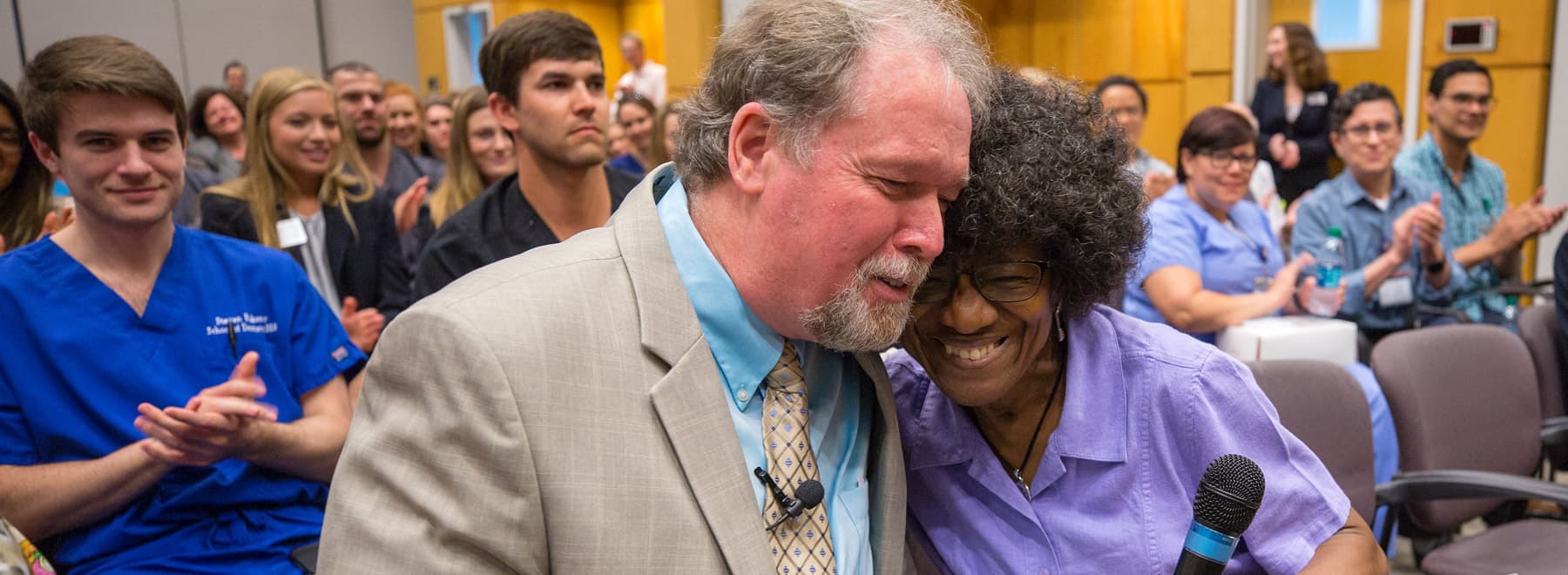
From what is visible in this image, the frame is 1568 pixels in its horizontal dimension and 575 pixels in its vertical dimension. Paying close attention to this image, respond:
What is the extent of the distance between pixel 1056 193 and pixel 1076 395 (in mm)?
288

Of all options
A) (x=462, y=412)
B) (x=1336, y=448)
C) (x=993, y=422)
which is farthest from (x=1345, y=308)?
(x=462, y=412)

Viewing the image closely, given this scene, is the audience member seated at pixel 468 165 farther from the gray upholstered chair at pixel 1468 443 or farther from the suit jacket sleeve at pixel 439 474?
the gray upholstered chair at pixel 1468 443

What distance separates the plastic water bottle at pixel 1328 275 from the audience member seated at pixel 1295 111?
8.58 ft

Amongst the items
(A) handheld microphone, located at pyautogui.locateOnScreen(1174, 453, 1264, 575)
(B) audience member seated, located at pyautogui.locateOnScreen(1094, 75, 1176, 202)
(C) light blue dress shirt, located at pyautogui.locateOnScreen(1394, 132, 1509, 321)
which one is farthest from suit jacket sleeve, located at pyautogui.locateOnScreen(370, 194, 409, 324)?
(C) light blue dress shirt, located at pyautogui.locateOnScreen(1394, 132, 1509, 321)

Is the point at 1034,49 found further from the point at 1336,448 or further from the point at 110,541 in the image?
the point at 110,541

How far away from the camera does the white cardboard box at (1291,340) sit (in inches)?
136

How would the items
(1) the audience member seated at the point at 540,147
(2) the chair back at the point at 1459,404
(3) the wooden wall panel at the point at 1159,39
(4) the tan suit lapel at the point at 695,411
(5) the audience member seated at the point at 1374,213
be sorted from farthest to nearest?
(3) the wooden wall panel at the point at 1159,39
(5) the audience member seated at the point at 1374,213
(2) the chair back at the point at 1459,404
(1) the audience member seated at the point at 540,147
(4) the tan suit lapel at the point at 695,411

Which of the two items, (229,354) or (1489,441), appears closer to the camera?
(229,354)

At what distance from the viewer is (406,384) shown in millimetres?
1066

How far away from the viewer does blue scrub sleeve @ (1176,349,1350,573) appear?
1413 mm

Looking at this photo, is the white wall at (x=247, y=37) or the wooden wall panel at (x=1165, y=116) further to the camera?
the wooden wall panel at (x=1165, y=116)

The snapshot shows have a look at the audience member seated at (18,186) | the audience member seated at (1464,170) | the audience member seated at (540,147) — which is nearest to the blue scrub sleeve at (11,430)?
the audience member seated at (18,186)

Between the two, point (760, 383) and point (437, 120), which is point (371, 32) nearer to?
point (437, 120)

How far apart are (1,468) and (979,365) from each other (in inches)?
68.0
